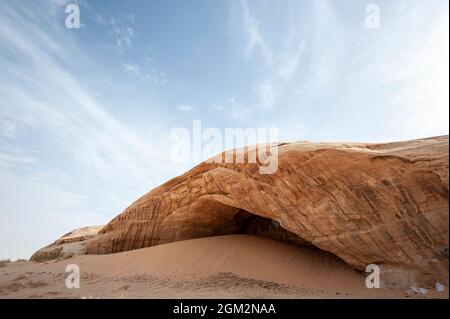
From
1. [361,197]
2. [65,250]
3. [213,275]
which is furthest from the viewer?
[65,250]

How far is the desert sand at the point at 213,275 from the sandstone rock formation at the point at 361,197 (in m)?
0.66

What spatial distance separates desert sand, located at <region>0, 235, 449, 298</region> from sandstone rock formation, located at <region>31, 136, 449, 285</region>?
0.66m

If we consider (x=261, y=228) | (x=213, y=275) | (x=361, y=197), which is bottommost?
(x=213, y=275)

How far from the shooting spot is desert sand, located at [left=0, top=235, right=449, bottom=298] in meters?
6.05

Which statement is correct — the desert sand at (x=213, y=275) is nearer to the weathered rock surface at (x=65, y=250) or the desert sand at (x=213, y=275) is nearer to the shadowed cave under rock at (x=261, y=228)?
the shadowed cave under rock at (x=261, y=228)

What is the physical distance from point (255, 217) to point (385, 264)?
5.73 m

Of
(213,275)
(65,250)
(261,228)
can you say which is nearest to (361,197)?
(213,275)

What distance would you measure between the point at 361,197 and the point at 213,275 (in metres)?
4.39

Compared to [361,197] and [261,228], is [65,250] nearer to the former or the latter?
[261,228]

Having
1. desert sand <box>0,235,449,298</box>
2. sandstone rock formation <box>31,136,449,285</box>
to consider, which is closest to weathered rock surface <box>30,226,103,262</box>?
desert sand <box>0,235,449,298</box>

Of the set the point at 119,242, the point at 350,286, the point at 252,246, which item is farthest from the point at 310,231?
the point at 119,242

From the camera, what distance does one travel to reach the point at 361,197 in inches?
224

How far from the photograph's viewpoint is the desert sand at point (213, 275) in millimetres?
6055

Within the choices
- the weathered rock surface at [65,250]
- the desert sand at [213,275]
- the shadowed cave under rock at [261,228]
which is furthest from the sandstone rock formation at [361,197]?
the weathered rock surface at [65,250]
